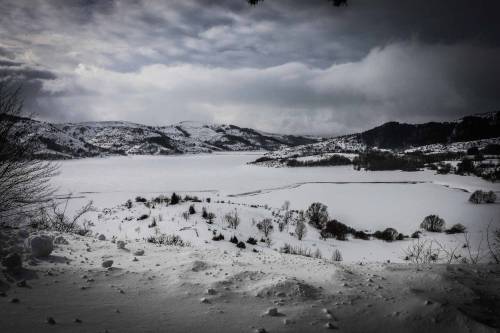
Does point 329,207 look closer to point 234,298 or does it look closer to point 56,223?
point 56,223

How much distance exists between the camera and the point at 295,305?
170 inches

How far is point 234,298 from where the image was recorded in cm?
450

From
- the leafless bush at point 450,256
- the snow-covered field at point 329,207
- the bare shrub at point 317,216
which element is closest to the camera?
the leafless bush at point 450,256

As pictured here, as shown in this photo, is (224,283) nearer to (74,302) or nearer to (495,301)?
(74,302)

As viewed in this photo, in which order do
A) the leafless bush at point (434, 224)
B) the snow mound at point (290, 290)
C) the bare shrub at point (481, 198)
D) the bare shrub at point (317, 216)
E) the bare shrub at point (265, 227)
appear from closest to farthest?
the snow mound at point (290, 290) → the bare shrub at point (265, 227) → the leafless bush at point (434, 224) → the bare shrub at point (317, 216) → the bare shrub at point (481, 198)

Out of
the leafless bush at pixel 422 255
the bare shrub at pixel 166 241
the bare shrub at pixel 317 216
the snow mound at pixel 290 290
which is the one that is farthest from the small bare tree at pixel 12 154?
the bare shrub at pixel 317 216

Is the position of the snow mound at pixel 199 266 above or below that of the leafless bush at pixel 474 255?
above

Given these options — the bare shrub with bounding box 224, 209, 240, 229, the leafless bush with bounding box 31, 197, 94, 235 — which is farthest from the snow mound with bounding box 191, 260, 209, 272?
the bare shrub with bounding box 224, 209, 240, 229

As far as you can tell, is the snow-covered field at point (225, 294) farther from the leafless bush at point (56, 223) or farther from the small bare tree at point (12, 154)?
the leafless bush at point (56, 223)

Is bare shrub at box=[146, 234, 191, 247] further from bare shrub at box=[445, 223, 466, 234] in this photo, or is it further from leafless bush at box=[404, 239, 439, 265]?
bare shrub at box=[445, 223, 466, 234]

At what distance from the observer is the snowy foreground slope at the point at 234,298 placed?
3646mm

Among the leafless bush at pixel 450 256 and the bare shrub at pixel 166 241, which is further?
the bare shrub at pixel 166 241

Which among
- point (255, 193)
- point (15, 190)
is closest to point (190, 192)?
point (255, 193)

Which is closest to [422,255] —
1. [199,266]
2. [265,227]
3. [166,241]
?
[265,227]
